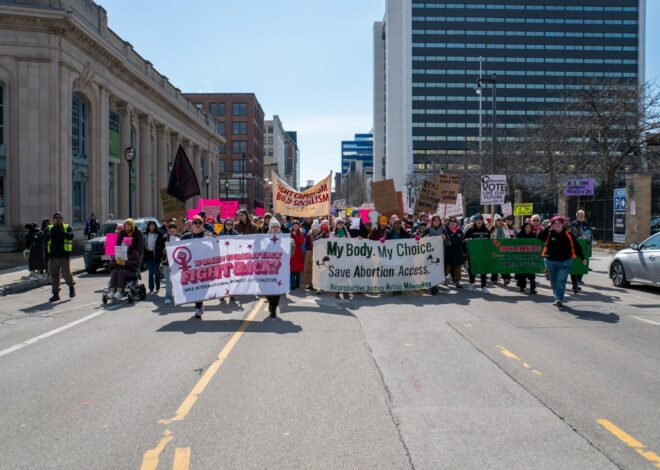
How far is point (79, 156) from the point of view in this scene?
3331 cm

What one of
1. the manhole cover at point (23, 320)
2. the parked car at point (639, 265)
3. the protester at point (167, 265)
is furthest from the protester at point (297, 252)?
the parked car at point (639, 265)

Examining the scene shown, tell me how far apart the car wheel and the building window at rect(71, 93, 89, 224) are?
86.6ft

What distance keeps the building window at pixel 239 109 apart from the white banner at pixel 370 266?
9056 cm

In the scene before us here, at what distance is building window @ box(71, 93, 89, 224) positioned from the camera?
107 ft

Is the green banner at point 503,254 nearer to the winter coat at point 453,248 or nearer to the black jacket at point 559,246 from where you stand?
the winter coat at point 453,248

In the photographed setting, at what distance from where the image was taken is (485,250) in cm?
1544

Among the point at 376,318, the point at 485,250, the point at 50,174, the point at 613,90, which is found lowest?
the point at 376,318

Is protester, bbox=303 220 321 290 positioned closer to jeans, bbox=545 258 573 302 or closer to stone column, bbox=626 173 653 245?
jeans, bbox=545 258 573 302

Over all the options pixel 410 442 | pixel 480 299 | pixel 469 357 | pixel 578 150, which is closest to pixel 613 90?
pixel 578 150

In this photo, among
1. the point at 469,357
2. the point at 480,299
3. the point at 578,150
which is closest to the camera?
the point at 469,357

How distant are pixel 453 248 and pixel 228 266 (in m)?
6.15

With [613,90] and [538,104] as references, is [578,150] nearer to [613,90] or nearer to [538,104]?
[613,90]

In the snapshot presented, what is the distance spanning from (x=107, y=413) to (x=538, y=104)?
116482mm

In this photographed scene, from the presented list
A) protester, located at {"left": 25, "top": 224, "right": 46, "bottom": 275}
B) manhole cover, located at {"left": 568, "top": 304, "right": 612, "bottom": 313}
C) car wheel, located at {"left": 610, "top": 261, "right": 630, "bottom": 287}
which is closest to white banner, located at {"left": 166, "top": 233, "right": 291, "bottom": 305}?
manhole cover, located at {"left": 568, "top": 304, "right": 612, "bottom": 313}
